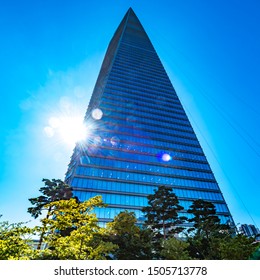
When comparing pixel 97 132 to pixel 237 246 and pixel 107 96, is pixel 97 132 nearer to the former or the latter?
pixel 107 96

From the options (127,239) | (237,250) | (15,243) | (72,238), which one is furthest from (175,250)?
(15,243)

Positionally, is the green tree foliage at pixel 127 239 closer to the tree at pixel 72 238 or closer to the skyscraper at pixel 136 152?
the tree at pixel 72 238

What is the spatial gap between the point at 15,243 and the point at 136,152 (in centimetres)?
5757

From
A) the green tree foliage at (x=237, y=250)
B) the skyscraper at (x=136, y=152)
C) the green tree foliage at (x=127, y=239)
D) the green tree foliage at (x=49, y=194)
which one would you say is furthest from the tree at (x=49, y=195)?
the skyscraper at (x=136, y=152)

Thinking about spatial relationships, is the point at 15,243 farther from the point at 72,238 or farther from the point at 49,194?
the point at 49,194

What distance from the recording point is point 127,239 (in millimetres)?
19062

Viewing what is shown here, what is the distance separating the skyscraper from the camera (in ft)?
175

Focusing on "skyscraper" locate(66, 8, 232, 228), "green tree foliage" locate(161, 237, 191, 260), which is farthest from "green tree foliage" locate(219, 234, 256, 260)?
"skyscraper" locate(66, 8, 232, 228)

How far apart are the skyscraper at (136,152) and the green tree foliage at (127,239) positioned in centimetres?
2953

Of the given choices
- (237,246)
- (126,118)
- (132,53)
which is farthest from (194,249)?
(132,53)

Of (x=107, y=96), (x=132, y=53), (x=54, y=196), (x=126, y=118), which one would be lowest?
(x=54, y=196)

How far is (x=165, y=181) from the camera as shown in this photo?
62.4m

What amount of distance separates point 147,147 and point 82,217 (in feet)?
188
